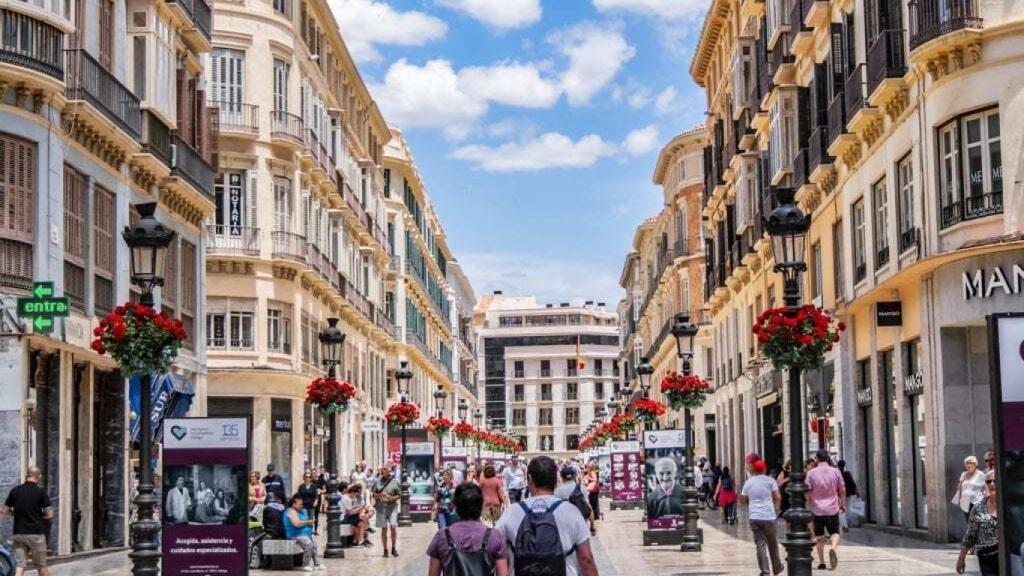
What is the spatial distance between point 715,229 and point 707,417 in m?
12.1

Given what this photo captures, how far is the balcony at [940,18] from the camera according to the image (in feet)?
84.5

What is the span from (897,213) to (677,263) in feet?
149

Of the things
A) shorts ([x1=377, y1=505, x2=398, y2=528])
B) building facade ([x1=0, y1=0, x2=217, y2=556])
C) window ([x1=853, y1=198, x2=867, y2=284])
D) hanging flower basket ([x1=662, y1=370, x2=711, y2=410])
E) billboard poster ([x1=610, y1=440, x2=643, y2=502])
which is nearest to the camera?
building facade ([x1=0, y1=0, x2=217, y2=556])

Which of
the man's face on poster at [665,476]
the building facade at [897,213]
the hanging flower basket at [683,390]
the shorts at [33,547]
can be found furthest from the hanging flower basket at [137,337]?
the hanging flower basket at [683,390]

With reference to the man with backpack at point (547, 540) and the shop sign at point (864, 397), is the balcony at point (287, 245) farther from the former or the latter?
the man with backpack at point (547, 540)

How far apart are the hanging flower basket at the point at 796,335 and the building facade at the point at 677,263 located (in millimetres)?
46552

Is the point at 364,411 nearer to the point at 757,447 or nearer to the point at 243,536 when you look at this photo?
the point at 757,447

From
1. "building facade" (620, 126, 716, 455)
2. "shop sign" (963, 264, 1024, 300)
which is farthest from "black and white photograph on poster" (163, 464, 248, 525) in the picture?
"building facade" (620, 126, 716, 455)

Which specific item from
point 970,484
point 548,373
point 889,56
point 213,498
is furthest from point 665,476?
point 548,373

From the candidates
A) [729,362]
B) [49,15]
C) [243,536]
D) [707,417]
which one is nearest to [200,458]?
[243,536]

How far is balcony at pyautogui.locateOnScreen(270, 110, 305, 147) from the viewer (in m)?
48.1

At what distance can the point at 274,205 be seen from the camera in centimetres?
4812

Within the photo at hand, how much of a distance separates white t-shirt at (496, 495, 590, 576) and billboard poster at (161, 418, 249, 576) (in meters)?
8.48

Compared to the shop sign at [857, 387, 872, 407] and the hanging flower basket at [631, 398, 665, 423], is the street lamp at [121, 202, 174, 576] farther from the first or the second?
the hanging flower basket at [631, 398, 665, 423]
